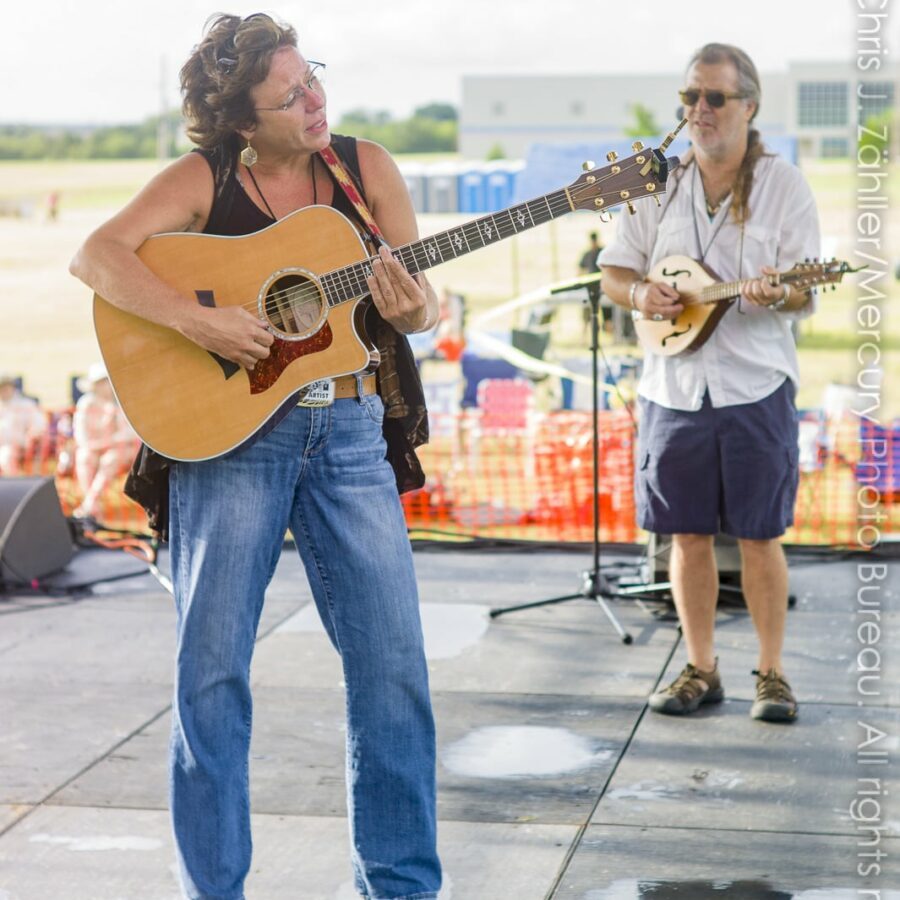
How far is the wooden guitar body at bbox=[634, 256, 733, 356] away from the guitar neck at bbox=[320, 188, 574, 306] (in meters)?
1.42

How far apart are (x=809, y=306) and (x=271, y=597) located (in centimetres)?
288

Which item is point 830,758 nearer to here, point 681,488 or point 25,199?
point 681,488

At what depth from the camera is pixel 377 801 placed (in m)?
2.68

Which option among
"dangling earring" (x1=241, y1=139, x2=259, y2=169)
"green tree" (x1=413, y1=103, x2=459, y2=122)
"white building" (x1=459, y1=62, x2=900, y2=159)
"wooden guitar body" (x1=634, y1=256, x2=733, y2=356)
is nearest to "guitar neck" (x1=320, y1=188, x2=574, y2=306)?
"dangling earring" (x1=241, y1=139, x2=259, y2=169)

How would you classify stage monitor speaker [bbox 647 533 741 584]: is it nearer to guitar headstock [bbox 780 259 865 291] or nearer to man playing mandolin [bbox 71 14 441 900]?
guitar headstock [bbox 780 259 865 291]

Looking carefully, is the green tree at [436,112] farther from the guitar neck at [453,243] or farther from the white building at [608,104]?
the guitar neck at [453,243]

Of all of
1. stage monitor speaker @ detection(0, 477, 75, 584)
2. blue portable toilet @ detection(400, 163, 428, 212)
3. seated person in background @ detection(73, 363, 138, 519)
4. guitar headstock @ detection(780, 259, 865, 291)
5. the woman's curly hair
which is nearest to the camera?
the woman's curly hair

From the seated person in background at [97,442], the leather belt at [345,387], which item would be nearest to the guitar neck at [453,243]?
the leather belt at [345,387]

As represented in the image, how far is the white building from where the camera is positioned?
5719cm

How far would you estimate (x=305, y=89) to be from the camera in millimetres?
2607

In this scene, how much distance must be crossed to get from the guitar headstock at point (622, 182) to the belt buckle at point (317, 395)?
587mm

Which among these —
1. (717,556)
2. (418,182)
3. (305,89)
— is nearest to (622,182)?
(305,89)

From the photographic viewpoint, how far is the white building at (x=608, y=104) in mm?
57188

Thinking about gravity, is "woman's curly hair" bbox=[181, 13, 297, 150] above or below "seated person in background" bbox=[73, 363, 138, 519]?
above
